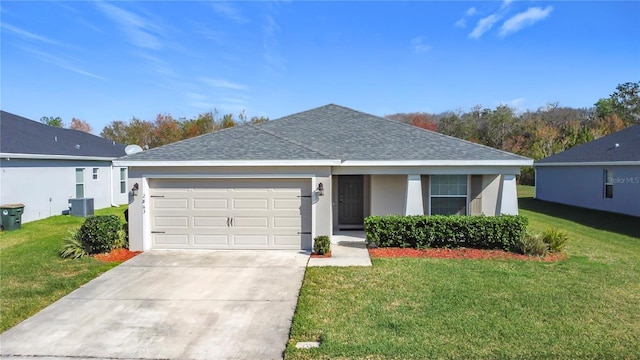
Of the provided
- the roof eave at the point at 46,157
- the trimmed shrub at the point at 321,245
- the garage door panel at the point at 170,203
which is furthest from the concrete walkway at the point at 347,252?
the roof eave at the point at 46,157

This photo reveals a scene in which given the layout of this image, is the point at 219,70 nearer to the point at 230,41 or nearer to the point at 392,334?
the point at 230,41

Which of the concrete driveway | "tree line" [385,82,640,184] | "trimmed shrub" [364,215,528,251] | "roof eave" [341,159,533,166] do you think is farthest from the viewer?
"tree line" [385,82,640,184]

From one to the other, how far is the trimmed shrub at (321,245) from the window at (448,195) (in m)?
4.37

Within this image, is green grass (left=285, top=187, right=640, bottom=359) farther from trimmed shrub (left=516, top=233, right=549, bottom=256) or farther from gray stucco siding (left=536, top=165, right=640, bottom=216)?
gray stucco siding (left=536, top=165, right=640, bottom=216)

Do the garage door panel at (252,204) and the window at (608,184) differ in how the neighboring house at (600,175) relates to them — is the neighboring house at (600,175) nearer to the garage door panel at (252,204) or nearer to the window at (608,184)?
the window at (608,184)

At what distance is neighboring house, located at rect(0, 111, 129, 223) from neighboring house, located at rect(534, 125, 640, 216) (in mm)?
24705

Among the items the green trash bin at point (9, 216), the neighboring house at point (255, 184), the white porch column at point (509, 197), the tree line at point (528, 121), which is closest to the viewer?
the neighboring house at point (255, 184)

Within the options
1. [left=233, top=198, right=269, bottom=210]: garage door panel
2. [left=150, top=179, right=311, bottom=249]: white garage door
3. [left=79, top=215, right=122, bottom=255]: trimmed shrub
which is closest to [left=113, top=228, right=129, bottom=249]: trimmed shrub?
[left=79, top=215, right=122, bottom=255]: trimmed shrub

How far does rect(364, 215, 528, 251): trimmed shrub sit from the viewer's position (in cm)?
1022

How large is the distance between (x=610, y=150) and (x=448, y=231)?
14077 millimetres

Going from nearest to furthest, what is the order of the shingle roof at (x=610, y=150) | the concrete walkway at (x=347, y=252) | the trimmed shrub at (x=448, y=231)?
the concrete walkway at (x=347, y=252)
the trimmed shrub at (x=448, y=231)
the shingle roof at (x=610, y=150)

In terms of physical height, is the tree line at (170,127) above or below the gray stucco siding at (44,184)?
above

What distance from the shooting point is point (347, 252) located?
10219mm

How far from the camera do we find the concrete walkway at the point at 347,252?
30.0 ft
